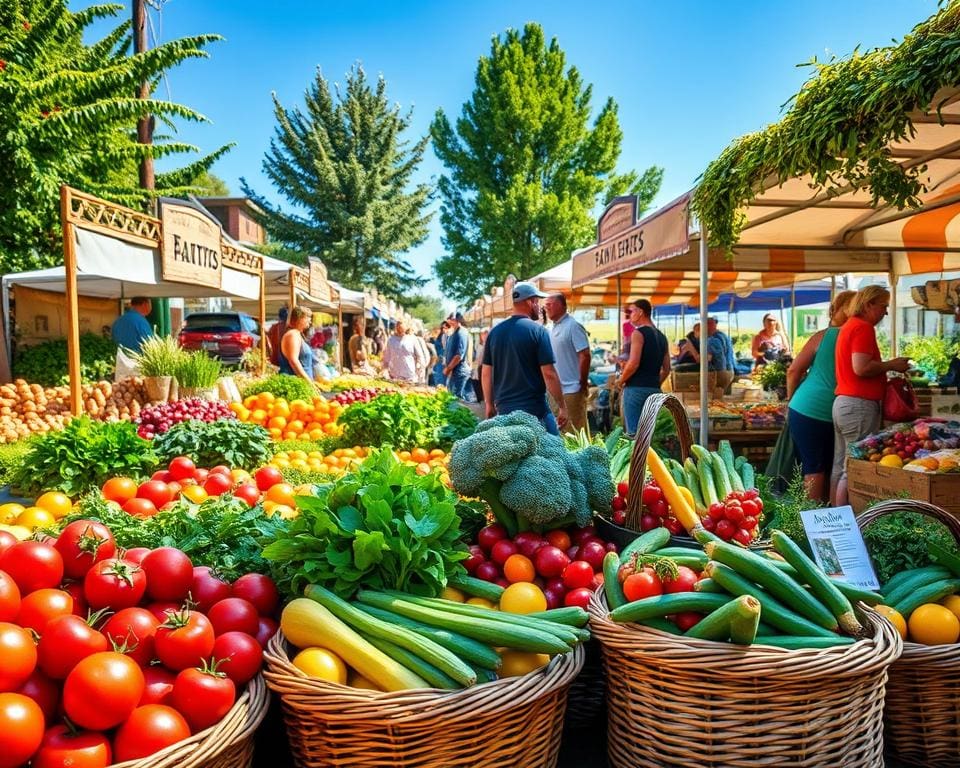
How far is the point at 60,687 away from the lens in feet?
5.01

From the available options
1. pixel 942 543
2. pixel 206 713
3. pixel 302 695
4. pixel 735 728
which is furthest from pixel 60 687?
pixel 942 543

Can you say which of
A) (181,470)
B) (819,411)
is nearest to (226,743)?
(181,470)

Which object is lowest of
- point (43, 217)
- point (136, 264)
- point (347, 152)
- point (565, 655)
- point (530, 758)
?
point (530, 758)

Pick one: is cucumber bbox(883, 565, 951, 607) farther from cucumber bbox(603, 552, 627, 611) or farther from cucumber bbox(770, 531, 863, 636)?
cucumber bbox(603, 552, 627, 611)

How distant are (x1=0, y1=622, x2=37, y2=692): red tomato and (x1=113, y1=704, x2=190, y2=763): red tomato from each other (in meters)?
0.24

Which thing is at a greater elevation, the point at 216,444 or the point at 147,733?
the point at 216,444

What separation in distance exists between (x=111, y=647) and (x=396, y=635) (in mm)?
680

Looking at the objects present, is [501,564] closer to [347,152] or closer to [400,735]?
[400,735]

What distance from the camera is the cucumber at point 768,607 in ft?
5.68

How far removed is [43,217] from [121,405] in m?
8.19

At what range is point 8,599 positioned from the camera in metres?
1.55

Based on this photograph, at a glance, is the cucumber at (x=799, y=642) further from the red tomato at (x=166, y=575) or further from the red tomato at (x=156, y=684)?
the red tomato at (x=166, y=575)

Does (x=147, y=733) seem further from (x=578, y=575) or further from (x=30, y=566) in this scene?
(x=578, y=575)

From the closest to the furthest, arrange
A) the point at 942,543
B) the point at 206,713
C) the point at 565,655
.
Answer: the point at 206,713 < the point at 565,655 < the point at 942,543
